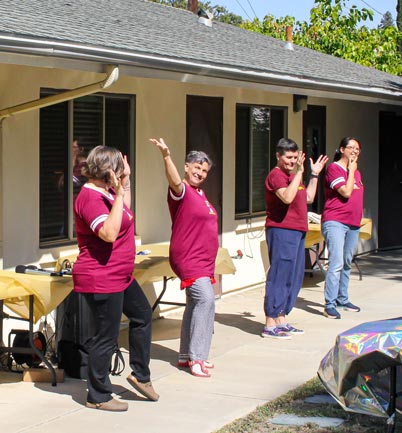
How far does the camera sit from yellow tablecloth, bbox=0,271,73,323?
692cm

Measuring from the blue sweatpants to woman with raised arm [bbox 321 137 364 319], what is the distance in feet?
3.57

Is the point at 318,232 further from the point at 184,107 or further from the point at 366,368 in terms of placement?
the point at 366,368

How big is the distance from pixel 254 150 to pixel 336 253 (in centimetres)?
283

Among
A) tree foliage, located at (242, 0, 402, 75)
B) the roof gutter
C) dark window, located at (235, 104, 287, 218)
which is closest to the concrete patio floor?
dark window, located at (235, 104, 287, 218)

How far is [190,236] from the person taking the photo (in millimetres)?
7426

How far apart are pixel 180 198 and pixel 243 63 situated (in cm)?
273

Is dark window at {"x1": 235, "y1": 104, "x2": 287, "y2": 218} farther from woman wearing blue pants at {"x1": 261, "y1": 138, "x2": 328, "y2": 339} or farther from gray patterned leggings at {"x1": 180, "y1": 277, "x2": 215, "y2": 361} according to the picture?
gray patterned leggings at {"x1": 180, "y1": 277, "x2": 215, "y2": 361}

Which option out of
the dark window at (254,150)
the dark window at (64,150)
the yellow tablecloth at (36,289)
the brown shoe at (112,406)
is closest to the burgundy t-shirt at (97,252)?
the yellow tablecloth at (36,289)

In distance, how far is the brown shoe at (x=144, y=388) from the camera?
6.81 meters

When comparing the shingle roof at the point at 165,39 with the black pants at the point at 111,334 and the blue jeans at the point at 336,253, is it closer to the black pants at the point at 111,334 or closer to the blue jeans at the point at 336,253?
the blue jeans at the point at 336,253

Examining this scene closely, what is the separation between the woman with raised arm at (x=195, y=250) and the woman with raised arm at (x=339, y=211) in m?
2.67

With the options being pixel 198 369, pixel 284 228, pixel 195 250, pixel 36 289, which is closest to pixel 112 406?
pixel 36 289

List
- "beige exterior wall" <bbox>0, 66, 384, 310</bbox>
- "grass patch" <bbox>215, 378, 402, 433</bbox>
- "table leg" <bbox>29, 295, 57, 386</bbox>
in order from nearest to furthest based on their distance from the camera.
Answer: "grass patch" <bbox>215, 378, 402, 433</bbox> < "table leg" <bbox>29, 295, 57, 386</bbox> < "beige exterior wall" <bbox>0, 66, 384, 310</bbox>

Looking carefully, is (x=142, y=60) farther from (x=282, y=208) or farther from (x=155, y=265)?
(x=282, y=208)
